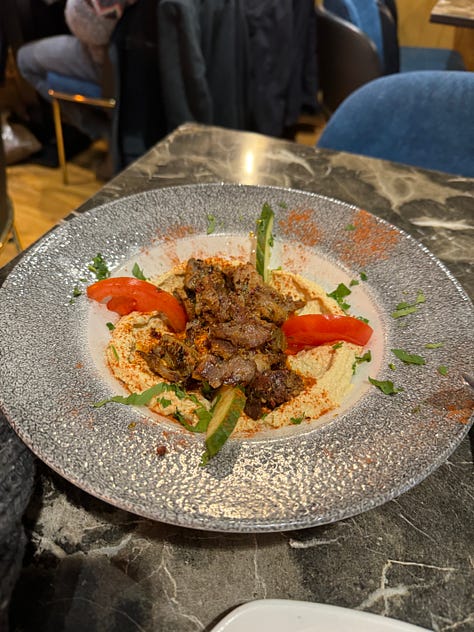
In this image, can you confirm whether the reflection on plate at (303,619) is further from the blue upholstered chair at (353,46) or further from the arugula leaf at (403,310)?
the blue upholstered chair at (353,46)

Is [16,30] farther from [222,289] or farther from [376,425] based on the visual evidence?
[376,425]

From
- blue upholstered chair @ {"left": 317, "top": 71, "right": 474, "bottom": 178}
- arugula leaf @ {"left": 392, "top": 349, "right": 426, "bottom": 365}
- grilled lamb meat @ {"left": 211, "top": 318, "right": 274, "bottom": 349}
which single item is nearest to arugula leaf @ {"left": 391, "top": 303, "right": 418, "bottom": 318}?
arugula leaf @ {"left": 392, "top": 349, "right": 426, "bottom": 365}

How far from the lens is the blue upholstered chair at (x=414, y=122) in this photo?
1781mm

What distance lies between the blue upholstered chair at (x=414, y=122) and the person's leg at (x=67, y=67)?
1.69 meters

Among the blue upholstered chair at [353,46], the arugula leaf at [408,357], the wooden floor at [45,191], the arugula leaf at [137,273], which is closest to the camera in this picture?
the arugula leaf at [408,357]

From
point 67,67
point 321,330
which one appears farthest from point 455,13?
point 321,330

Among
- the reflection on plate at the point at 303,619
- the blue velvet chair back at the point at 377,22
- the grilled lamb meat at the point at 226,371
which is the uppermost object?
the blue velvet chair back at the point at 377,22

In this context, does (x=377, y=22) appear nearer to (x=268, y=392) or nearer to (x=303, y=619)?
(x=268, y=392)

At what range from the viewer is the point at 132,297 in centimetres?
107

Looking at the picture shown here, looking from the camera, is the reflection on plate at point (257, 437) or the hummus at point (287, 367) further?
the hummus at point (287, 367)

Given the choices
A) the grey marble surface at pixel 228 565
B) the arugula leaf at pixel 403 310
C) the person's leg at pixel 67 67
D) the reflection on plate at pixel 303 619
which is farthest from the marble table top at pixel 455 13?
the reflection on plate at pixel 303 619

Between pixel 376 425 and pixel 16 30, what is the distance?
3.59 m

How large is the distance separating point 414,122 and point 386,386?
1.24m

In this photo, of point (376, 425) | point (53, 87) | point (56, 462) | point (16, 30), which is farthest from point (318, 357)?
point (16, 30)
